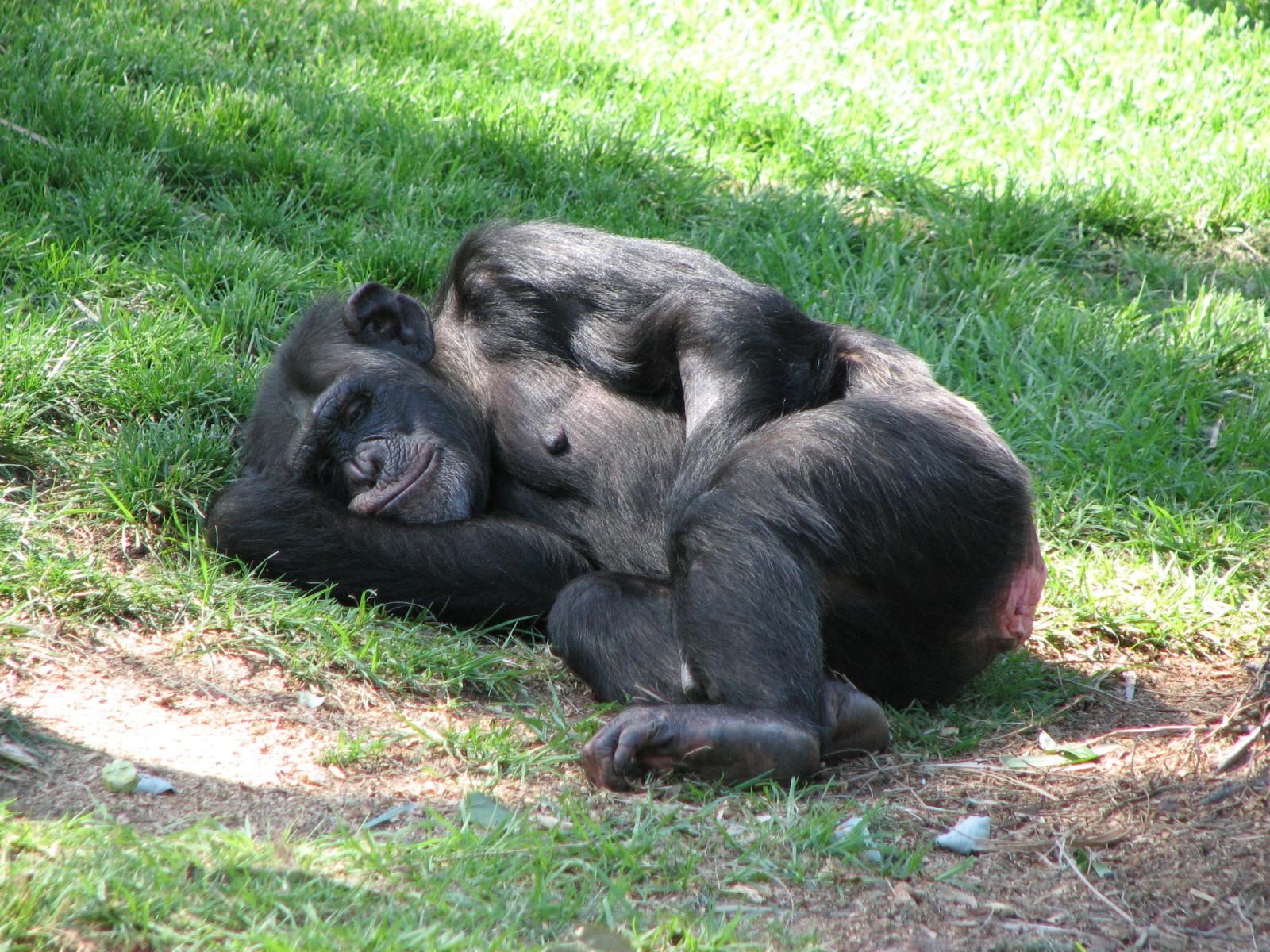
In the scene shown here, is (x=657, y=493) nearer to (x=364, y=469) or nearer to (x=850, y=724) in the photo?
(x=364, y=469)

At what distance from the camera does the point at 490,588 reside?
4195 mm

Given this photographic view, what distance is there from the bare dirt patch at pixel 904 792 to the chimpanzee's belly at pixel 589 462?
0.81 metres

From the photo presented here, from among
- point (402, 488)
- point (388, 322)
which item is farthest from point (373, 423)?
point (388, 322)

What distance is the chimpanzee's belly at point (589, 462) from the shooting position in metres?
4.23

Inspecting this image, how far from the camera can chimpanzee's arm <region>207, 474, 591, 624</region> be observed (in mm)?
4195

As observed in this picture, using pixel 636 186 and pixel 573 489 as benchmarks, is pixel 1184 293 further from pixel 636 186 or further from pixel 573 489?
pixel 573 489

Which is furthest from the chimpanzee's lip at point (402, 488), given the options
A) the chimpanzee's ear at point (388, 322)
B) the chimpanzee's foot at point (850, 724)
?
the chimpanzee's foot at point (850, 724)

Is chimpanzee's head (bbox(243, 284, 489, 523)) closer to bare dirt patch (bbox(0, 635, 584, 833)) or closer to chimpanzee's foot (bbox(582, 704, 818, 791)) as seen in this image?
bare dirt patch (bbox(0, 635, 584, 833))

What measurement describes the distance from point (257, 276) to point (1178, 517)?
4.00 metres

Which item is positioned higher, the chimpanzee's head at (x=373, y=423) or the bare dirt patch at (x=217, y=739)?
the chimpanzee's head at (x=373, y=423)

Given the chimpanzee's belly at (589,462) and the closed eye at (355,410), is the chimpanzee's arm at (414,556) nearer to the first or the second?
the chimpanzee's belly at (589,462)

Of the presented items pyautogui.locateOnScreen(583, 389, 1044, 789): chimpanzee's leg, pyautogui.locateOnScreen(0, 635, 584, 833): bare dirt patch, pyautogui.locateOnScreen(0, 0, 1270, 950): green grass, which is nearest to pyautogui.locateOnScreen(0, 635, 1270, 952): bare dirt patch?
pyautogui.locateOnScreen(0, 635, 584, 833): bare dirt patch

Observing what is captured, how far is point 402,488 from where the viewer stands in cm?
430

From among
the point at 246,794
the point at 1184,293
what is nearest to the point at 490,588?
the point at 246,794
